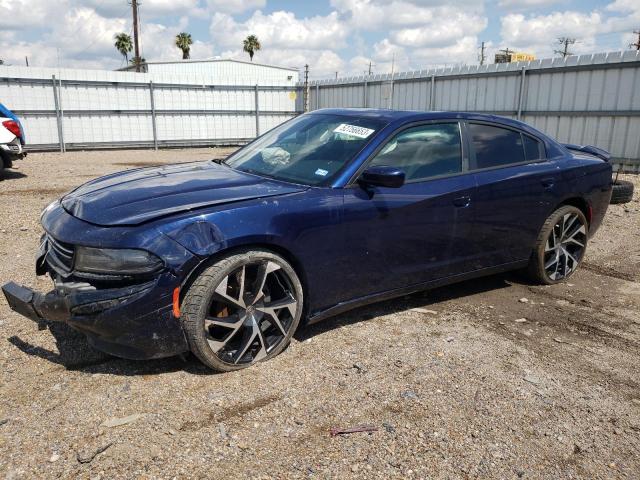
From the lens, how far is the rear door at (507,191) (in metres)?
4.18

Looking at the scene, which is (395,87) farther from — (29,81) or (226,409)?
(226,409)

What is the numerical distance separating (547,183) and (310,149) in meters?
2.17

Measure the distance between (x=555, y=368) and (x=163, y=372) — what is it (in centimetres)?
248

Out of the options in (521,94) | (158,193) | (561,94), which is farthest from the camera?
(521,94)

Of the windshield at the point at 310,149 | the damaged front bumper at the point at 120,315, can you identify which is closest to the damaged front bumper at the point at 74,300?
the damaged front bumper at the point at 120,315

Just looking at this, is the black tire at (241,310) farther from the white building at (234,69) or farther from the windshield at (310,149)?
the white building at (234,69)

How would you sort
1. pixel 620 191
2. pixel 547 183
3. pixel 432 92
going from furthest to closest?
1. pixel 432 92
2. pixel 620 191
3. pixel 547 183

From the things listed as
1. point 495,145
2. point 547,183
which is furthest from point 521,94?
point 495,145

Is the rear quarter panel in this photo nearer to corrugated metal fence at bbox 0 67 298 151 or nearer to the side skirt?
the side skirt

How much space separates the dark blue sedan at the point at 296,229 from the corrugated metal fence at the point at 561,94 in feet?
26.0

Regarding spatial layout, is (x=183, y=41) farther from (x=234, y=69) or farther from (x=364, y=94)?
(x=364, y=94)

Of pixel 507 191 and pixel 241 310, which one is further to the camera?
pixel 507 191

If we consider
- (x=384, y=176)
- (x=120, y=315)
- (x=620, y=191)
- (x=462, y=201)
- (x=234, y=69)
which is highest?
(x=234, y=69)

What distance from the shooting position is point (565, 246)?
502 cm
